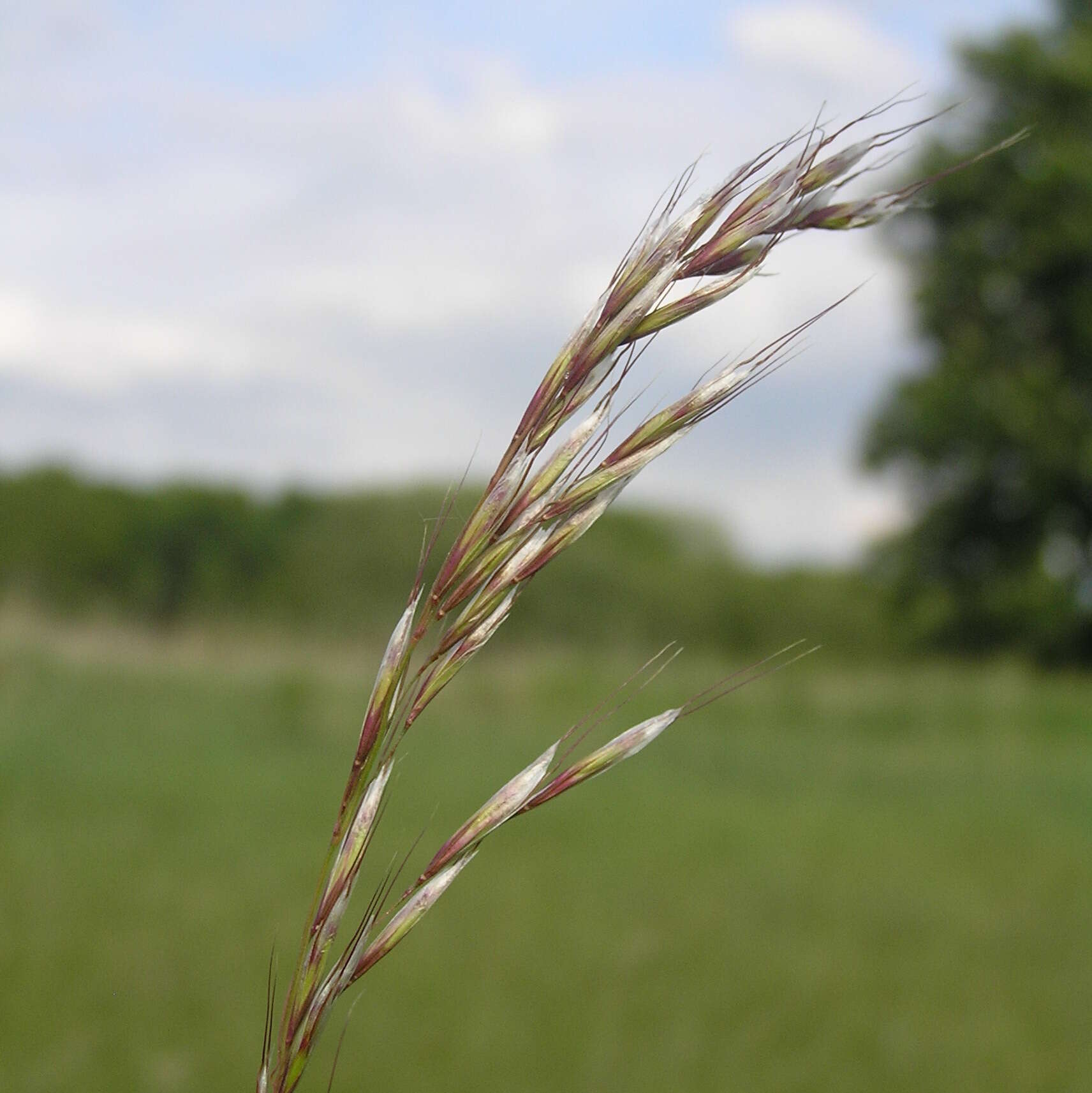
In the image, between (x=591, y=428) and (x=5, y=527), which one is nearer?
(x=591, y=428)

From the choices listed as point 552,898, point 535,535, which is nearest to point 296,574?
point 552,898

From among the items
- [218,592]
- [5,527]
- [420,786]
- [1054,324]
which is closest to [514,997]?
[420,786]

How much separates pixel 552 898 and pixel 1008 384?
55.8 feet

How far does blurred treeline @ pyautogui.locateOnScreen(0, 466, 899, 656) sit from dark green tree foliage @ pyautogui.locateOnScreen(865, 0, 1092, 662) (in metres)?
3.18

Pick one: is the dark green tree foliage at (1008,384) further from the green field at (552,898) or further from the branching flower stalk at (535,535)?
the branching flower stalk at (535,535)

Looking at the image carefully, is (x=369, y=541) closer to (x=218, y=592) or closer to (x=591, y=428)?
(x=218, y=592)

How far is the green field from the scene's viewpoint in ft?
18.1

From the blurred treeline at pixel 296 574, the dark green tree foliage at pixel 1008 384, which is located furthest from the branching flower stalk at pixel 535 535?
the dark green tree foliage at pixel 1008 384

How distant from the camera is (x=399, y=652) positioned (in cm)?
53

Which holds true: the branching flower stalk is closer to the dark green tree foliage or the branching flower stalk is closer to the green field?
the green field

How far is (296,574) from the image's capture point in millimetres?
21344

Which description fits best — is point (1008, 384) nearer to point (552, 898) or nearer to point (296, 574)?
point (296, 574)

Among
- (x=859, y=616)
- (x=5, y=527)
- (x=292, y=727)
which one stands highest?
(x=5, y=527)

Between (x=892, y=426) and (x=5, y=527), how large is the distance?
1616 cm
